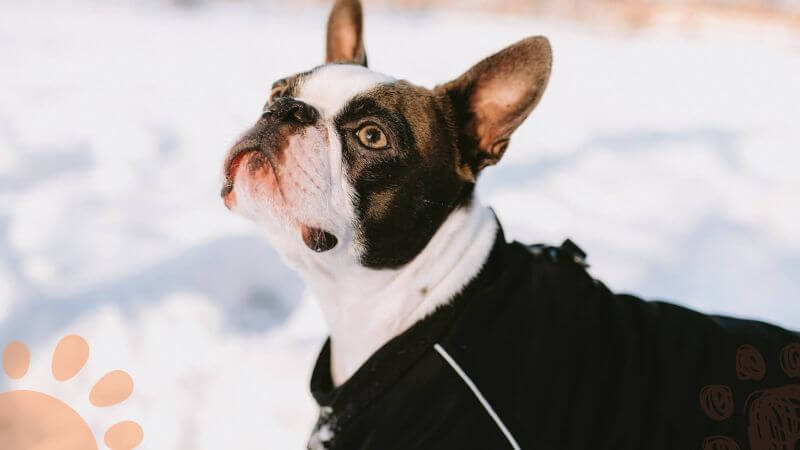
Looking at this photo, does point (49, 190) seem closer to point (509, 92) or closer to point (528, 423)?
point (509, 92)

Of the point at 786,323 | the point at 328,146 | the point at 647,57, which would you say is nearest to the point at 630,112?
the point at 647,57

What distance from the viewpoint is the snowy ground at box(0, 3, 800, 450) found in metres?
2.90

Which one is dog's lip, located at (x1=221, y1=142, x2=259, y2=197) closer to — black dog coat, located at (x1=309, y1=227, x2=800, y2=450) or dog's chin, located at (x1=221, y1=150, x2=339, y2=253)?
dog's chin, located at (x1=221, y1=150, x2=339, y2=253)

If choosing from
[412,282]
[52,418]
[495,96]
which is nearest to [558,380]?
[412,282]

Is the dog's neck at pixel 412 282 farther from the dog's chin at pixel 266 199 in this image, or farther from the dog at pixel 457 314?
the dog's chin at pixel 266 199

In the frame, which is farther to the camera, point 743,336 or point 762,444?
point 743,336

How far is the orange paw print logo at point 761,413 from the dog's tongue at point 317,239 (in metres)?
1.20

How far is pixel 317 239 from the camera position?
6.06ft

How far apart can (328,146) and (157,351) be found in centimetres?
162

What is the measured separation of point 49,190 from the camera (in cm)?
388

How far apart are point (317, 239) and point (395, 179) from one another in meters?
0.30

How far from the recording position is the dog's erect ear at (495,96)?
6.74ft

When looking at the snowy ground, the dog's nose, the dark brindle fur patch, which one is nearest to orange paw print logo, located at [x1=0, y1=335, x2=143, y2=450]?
the snowy ground

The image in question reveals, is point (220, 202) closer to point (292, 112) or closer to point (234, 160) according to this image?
point (234, 160)
